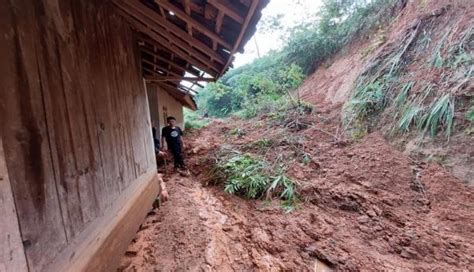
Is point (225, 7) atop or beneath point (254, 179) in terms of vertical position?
atop

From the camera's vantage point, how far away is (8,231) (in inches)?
47.9

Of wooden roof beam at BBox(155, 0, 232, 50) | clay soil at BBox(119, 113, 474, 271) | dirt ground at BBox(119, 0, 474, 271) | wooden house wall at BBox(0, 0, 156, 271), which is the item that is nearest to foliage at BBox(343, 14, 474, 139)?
dirt ground at BBox(119, 0, 474, 271)

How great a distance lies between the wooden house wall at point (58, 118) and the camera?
137 centimetres

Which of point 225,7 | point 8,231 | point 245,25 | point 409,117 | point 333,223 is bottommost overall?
point 333,223

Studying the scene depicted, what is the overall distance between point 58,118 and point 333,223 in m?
3.35

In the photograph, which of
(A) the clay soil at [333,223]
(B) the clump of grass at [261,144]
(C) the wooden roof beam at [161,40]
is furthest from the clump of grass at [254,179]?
(C) the wooden roof beam at [161,40]

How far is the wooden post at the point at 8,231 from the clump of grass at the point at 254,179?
3.60m

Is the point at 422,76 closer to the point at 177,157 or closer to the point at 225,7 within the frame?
the point at 225,7

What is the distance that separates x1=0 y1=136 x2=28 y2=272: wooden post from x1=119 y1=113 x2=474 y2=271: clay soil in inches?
60.9

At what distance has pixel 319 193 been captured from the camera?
436 cm

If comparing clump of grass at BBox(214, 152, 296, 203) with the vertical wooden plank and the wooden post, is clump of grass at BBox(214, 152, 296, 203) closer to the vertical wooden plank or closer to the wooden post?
the vertical wooden plank

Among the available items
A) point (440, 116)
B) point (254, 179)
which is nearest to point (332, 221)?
point (254, 179)

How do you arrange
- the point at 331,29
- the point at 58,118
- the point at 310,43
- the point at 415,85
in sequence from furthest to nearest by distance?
the point at 310,43, the point at 331,29, the point at 415,85, the point at 58,118

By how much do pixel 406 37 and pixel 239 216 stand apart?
19.0 feet
